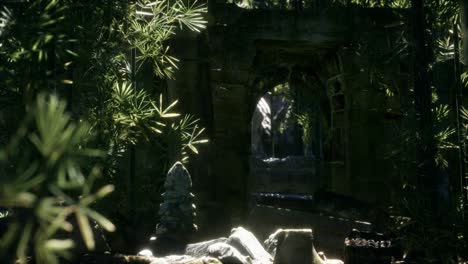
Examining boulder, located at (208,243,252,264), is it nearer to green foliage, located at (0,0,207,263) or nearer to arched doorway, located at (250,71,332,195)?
green foliage, located at (0,0,207,263)

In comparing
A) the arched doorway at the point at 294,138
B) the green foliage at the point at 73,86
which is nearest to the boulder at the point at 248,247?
the green foliage at the point at 73,86

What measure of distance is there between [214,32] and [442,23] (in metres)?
4.21

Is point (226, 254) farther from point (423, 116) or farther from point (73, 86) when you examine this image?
point (423, 116)

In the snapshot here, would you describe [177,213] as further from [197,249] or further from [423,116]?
[423,116]

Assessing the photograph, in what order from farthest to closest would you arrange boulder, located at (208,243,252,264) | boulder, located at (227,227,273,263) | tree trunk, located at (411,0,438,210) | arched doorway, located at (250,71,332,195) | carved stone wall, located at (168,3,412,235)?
arched doorway, located at (250,71,332,195), carved stone wall, located at (168,3,412,235), boulder, located at (227,227,273,263), tree trunk, located at (411,0,438,210), boulder, located at (208,243,252,264)

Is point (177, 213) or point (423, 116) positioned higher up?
point (423, 116)

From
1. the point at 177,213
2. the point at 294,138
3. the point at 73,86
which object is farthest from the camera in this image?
the point at 294,138

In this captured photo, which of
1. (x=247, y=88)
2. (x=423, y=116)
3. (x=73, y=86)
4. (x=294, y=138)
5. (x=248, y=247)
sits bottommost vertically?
(x=248, y=247)

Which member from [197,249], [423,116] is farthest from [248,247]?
[423,116]

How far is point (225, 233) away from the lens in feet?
34.7

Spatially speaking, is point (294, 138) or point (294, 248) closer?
point (294, 248)

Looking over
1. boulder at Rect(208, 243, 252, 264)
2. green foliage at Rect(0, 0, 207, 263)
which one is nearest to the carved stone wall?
green foliage at Rect(0, 0, 207, 263)

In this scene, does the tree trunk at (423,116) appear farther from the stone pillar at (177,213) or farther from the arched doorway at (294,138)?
the arched doorway at (294,138)

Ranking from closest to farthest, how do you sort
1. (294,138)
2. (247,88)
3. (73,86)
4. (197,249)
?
(73,86) → (197,249) → (247,88) → (294,138)
